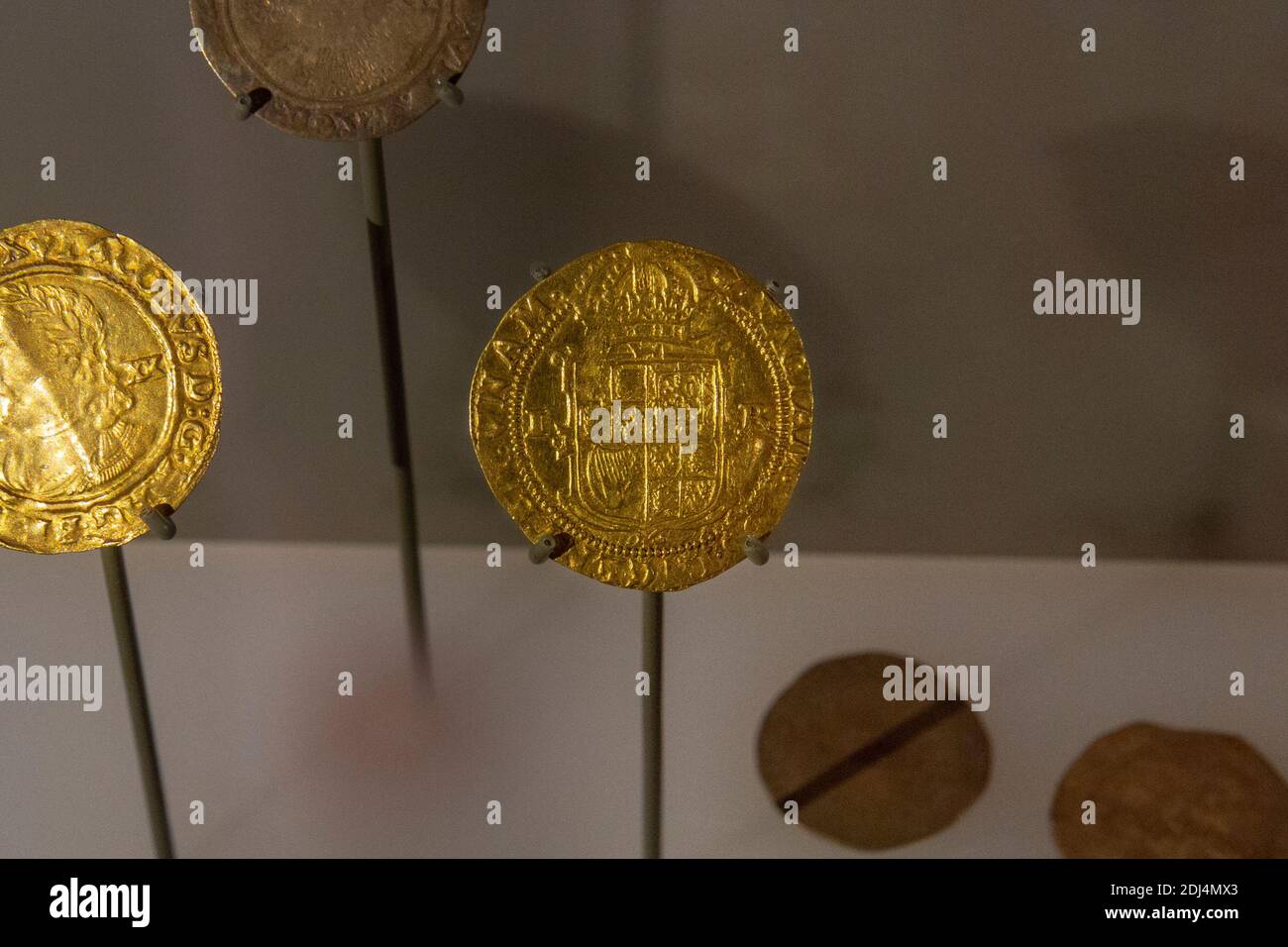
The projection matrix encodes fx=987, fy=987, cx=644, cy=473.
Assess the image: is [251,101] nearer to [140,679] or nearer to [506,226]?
[506,226]

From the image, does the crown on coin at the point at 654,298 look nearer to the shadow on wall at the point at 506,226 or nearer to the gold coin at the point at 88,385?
the shadow on wall at the point at 506,226

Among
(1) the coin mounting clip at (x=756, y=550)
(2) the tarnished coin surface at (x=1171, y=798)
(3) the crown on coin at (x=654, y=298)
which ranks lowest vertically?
(2) the tarnished coin surface at (x=1171, y=798)

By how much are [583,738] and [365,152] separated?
1.68 metres

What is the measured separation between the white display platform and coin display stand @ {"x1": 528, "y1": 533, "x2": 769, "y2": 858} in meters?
0.13

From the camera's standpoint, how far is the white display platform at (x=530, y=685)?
9.16 ft

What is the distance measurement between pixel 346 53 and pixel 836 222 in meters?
1.42

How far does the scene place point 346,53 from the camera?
7.11ft

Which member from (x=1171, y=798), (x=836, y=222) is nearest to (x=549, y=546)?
(x=836, y=222)

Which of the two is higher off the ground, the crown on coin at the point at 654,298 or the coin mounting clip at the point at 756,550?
the crown on coin at the point at 654,298

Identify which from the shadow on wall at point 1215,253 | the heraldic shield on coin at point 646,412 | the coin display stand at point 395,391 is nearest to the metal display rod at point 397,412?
the coin display stand at point 395,391

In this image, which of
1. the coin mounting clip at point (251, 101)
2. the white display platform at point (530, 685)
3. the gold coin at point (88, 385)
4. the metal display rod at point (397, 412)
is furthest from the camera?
the white display platform at point (530, 685)

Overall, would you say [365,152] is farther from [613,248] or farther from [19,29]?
[19,29]

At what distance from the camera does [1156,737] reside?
2.86 m

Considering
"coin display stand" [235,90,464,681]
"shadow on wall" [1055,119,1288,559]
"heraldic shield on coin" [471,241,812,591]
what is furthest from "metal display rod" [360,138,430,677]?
"shadow on wall" [1055,119,1288,559]
